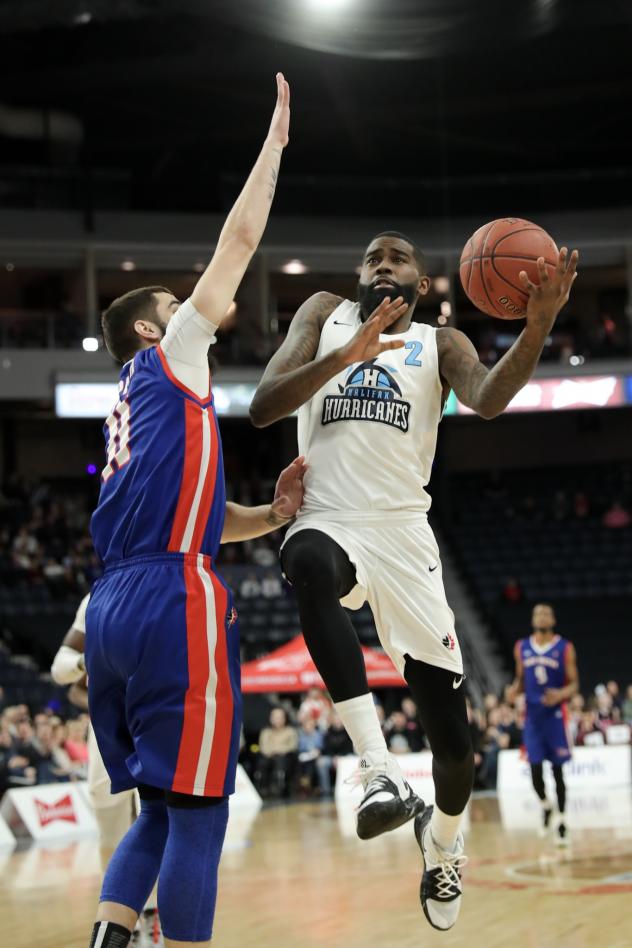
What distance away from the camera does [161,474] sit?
13.4 feet

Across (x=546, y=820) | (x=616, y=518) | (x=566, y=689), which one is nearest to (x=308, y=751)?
(x=546, y=820)

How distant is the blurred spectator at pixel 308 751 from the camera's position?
17.6 meters

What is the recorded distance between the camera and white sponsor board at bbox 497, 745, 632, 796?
1789 centimetres

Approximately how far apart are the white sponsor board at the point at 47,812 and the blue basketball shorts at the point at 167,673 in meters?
10.2

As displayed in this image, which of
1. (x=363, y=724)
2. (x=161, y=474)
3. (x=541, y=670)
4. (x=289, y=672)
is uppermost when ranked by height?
(x=161, y=474)

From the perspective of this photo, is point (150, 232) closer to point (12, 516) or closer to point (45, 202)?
point (45, 202)

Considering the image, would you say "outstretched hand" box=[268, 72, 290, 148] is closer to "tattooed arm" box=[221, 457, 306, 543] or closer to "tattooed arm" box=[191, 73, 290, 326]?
"tattooed arm" box=[191, 73, 290, 326]

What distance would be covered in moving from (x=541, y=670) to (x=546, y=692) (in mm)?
206

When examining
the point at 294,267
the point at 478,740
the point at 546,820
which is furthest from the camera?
the point at 294,267

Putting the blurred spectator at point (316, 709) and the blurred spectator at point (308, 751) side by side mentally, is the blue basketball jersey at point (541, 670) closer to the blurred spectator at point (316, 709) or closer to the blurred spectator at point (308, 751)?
the blurred spectator at point (308, 751)

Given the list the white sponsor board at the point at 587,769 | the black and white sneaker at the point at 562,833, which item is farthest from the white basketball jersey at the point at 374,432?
the white sponsor board at the point at 587,769

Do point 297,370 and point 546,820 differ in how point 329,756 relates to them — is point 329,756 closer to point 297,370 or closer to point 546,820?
→ point 546,820

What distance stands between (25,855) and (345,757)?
6357mm

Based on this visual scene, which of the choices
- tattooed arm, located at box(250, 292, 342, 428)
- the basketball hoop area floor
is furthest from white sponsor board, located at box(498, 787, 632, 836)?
tattooed arm, located at box(250, 292, 342, 428)
